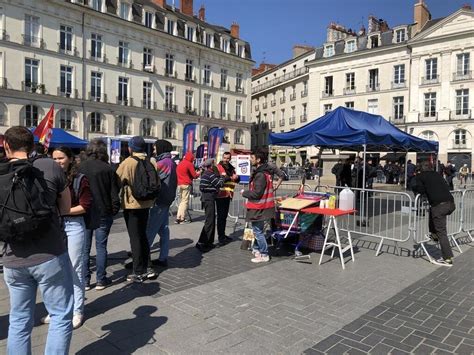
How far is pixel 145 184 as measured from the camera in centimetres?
484

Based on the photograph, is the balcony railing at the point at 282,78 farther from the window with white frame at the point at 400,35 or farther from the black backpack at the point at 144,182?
the black backpack at the point at 144,182

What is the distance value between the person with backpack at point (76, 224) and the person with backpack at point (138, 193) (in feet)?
2.80

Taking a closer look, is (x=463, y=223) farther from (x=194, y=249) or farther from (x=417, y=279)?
(x=194, y=249)

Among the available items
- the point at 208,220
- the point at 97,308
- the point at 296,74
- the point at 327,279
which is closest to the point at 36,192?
the point at 97,308

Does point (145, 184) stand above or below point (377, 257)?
above

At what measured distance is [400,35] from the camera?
42.2 m

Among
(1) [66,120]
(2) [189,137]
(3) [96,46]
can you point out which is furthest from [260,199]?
(3) [96,46]

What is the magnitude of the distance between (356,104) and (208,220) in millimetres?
41917

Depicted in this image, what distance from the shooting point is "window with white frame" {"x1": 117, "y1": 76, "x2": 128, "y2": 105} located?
1479 inches

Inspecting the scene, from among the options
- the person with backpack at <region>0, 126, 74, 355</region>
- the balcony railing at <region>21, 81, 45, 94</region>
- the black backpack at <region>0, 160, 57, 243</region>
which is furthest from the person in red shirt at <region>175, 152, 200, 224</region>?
the balcony railing at <region>21, 81, 45, 94</region>

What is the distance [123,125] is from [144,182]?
3485cm

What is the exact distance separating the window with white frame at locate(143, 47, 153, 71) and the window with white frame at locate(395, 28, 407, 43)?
2695 centimetres

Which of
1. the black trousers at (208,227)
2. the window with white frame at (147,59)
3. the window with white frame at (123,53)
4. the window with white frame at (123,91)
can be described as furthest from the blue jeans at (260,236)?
the window with white frame at (147,59)

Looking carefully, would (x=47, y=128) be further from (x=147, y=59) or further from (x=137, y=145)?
(x=147, y=59)
